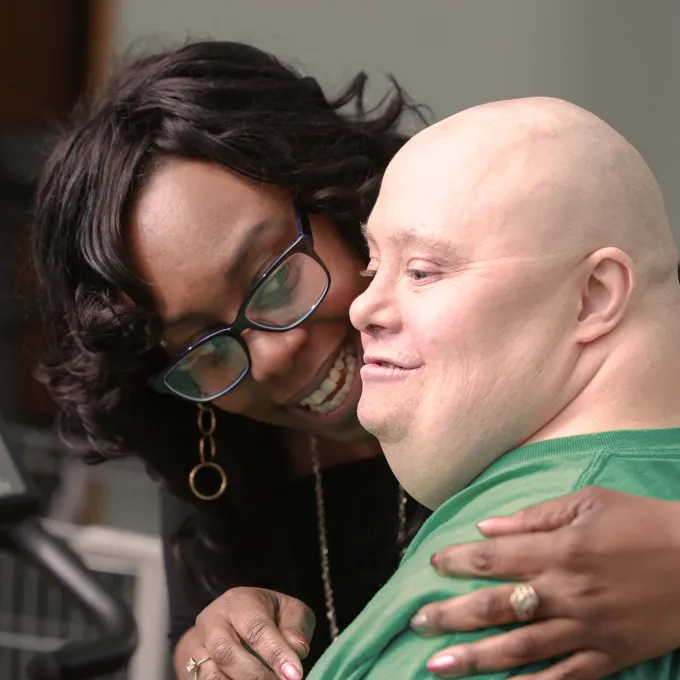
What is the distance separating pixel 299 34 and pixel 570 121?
1269 millimetres

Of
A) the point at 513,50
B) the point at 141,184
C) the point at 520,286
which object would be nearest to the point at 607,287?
the point at 520,286

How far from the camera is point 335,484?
1.23m

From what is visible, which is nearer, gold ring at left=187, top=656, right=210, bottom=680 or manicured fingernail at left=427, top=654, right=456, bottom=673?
manicured fingernail at left=427, top=654, right=456, bottom=673

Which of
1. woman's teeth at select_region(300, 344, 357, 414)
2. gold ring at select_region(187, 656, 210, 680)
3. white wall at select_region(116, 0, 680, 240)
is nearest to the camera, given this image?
gold ring at select_region(187, 656, 210, 680)

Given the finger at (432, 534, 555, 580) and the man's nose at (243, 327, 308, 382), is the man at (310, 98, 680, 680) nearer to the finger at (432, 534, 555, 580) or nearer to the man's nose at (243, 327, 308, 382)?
the finger at (432, 534, 555, 580)

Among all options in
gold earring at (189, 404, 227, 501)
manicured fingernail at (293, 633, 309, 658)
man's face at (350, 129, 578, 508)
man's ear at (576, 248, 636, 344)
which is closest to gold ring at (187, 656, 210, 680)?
manicured fingernail at (293, 633, 309, 658)

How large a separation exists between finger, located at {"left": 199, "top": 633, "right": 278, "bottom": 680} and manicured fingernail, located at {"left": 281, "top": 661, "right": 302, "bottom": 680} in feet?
0.13

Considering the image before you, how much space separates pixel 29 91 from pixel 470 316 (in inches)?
74.5

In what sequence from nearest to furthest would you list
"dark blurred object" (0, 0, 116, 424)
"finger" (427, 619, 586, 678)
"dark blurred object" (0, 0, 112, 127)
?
"finger" (427, 619, 586, 678)
"dark blurred object" (0, 0, 116, 424)
"dark blurred object" (0, 0, 112, 127)

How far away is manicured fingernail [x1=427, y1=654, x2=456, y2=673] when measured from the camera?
23.9 inches

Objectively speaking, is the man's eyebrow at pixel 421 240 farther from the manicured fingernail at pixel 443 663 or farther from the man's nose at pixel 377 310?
the manicured fingernail at pixel 443 663

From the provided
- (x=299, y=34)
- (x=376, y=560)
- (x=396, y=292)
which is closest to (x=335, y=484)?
(x=376, y=560)

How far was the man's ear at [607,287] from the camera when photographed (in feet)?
2.21

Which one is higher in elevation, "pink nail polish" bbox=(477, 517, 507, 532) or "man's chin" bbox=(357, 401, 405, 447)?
"pink nail polish" bbox=(477, 517, 507, 532)
